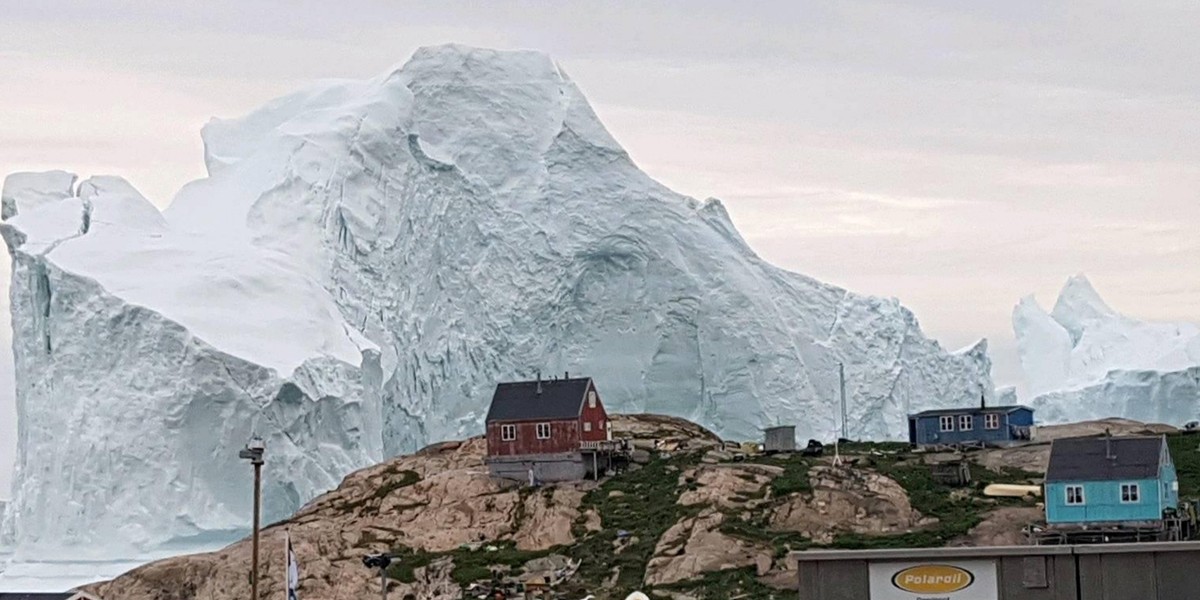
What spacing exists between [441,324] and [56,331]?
12.1m

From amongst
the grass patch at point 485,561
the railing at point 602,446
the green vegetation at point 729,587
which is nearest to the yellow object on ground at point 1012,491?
the green vegetation at point 729,587

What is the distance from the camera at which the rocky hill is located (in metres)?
46.4

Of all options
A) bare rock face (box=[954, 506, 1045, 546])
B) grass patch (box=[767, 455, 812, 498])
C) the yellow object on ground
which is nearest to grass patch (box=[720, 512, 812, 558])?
grass patch (box=[767, 455, 812, 498])

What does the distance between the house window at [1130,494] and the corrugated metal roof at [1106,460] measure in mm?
189

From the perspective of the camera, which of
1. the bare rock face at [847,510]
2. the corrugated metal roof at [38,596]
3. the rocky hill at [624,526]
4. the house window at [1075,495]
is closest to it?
the corrugated metal roof at [38,596]

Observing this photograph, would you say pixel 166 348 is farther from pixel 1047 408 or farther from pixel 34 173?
pixel 1047 408

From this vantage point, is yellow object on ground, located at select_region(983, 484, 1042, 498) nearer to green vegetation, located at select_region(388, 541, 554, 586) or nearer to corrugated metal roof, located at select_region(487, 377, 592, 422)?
green vegetation, located at select_region(388, 541, 554, 586)

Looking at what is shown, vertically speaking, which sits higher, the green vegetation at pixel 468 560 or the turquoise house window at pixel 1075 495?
the turquoise house window at pixel 1075 495

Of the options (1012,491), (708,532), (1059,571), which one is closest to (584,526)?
(708,532)

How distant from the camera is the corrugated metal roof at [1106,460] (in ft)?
149

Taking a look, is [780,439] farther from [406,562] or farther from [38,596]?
[38,596]

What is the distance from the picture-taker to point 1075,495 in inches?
1796

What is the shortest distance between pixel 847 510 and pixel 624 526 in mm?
5066

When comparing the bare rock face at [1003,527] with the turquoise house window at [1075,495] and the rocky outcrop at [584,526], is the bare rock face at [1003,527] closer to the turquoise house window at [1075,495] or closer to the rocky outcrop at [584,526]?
the rocky outcrop at [584,526]
